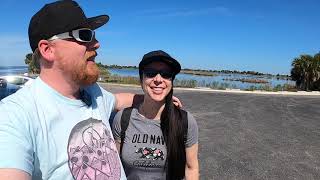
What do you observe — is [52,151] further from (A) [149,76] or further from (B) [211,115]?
(B) [211,115]

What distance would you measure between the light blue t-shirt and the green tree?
130 ft

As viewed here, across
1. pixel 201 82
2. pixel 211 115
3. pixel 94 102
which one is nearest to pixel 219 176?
pixel 94 102

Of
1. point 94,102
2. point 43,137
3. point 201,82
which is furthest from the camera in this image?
point 201,82

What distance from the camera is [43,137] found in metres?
2.36

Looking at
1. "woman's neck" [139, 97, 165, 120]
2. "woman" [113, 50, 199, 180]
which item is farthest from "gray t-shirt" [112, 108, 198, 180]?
"woman's neck" [139, 97, 165, 120]

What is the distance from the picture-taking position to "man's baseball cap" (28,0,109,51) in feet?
8.59

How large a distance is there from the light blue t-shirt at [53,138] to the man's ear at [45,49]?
15 cm

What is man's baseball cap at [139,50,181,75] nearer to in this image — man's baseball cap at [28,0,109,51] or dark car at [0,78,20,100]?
man's baseball cap at [28,0,109,51]

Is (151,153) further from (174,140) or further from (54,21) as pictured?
(54,21)

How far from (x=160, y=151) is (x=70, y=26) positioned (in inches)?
47.1

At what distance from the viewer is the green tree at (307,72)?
→ 132ft

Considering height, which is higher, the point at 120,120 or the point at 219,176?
the point at 120,120

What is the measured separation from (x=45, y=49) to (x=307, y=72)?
40697 mm

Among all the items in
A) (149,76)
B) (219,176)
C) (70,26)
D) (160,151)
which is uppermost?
(70,26)
